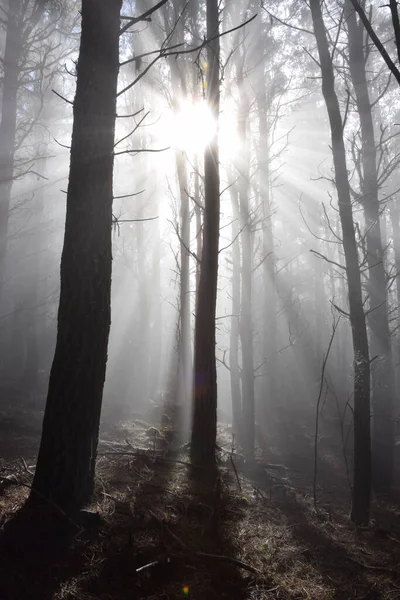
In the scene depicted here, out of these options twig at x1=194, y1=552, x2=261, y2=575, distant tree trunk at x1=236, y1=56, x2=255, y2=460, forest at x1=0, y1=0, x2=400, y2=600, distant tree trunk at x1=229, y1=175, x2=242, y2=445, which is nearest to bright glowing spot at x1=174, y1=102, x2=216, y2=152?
forest at x1=0, y1=0, x2=400, y2=600

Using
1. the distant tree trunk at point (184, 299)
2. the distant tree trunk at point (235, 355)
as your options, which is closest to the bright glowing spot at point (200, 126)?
the distant tree trunk at point (235, 355)

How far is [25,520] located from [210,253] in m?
4.08

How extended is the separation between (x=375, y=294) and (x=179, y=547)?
7071mm

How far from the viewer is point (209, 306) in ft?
19.1

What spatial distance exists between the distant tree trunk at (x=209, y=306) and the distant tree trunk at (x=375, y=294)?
3.65 metres

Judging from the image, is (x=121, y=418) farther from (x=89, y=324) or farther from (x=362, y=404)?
(x=89, y=324)

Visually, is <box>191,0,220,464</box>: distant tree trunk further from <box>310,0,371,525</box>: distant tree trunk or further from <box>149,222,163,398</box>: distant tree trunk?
<box>149,222,163,398</box>: distant tree trunk

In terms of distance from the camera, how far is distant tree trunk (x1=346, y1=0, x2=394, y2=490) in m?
8.13

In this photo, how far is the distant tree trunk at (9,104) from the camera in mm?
11016

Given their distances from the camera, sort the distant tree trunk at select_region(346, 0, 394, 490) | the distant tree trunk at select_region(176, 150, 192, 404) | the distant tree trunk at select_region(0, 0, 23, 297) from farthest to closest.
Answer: the distant tree trunk at select_region(176, 150, 192, 404) < the distant tree trunk at select_region(0, 0, 23, 297) < the distant tree trunk at select_region(346, 0, 394, 490)

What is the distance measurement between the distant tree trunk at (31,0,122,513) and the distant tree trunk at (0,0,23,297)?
8.49 m

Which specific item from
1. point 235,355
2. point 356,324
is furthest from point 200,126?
point 235,355

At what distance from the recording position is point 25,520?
9.27 feet

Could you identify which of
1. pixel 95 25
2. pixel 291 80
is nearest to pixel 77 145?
pixel 95 25
